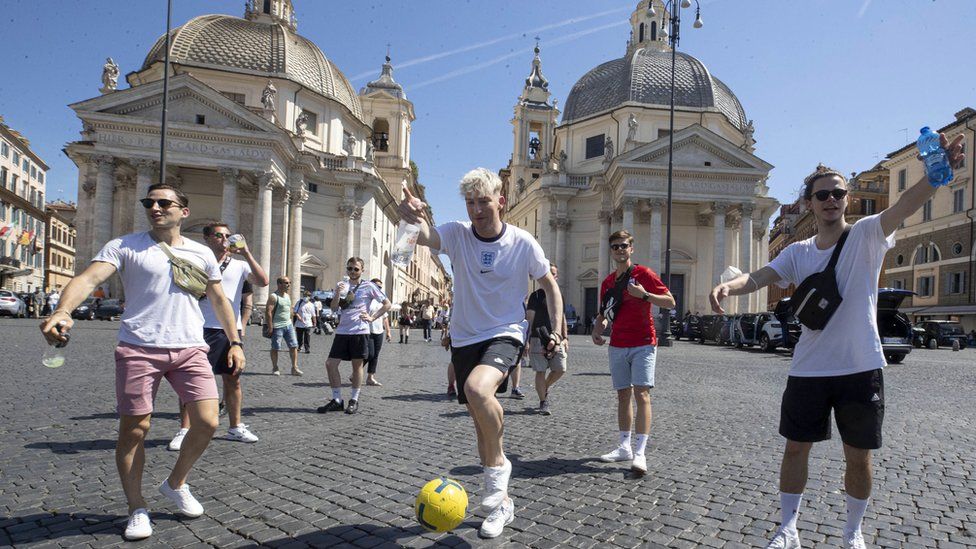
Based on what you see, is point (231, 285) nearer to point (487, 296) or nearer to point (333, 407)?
point (333, 407)

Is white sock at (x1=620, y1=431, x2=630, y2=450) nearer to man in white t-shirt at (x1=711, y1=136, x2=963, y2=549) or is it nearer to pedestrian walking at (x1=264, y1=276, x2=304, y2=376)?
man in white t-shirt at (x1=711, y1=136, x2=963, y2=549)

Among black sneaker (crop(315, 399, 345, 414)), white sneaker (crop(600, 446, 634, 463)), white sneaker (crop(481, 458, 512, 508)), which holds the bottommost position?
black sneaker (crop(315, 399, 345, 414))

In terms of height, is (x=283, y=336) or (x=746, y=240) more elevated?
(x=746, y=240)

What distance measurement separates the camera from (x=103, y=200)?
3425 cm

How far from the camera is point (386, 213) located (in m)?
52.8

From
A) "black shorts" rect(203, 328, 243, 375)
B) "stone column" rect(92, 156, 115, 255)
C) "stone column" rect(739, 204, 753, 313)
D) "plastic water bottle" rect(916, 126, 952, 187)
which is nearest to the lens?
"plastic water bottle" rect(916, 126, 952, 187)

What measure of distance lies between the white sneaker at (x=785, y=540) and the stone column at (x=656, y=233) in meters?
36.4

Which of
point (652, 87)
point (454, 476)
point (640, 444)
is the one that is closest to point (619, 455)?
point (640, 444)

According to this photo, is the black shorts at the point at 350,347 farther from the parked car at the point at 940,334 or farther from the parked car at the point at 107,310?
the parked car at the point at 940,334

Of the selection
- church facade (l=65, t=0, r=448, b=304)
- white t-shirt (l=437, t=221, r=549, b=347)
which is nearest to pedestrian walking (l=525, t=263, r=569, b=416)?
white t-shirt (l=437, t=221, r=549, b=347)

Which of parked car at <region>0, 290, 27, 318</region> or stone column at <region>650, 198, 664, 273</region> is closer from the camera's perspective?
parked car at <region>0, 290, 27, 318</region>

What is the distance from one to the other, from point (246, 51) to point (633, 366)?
1680 inches

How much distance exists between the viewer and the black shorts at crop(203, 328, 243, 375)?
584cm

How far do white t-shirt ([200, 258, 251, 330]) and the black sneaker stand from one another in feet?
6.49
